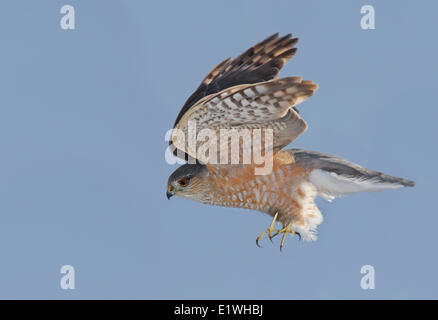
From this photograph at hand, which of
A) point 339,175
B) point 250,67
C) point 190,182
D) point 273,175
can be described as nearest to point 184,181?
point 190,182

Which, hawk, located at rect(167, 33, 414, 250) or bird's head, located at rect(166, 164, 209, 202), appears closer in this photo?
hawk, located at rect(167, 33, 414, 250)

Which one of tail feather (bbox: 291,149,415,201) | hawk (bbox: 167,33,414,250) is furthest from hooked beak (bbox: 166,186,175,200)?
tail feather (bbox: 291,149,415,201)

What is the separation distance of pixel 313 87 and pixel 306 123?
943 millimetres

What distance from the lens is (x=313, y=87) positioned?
6410 mm

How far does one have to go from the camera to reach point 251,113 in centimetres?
702

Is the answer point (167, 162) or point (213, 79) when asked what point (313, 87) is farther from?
point (167, 162)

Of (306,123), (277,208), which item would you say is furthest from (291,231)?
(306,123)

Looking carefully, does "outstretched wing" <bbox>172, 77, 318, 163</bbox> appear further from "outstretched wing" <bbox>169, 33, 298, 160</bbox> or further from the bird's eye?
the bird's eye

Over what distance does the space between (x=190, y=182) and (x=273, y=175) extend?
43.9 inches

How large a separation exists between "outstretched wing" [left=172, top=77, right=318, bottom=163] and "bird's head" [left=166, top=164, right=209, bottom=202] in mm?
378

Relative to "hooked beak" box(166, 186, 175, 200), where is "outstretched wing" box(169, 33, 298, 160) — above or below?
above

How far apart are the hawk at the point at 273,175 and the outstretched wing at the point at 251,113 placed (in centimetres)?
2

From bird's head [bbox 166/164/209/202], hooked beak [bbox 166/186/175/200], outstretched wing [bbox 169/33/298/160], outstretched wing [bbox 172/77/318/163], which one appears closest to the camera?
outstretched wing [bbox 172/77/318/163]

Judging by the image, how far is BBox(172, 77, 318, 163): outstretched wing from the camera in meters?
6.55
